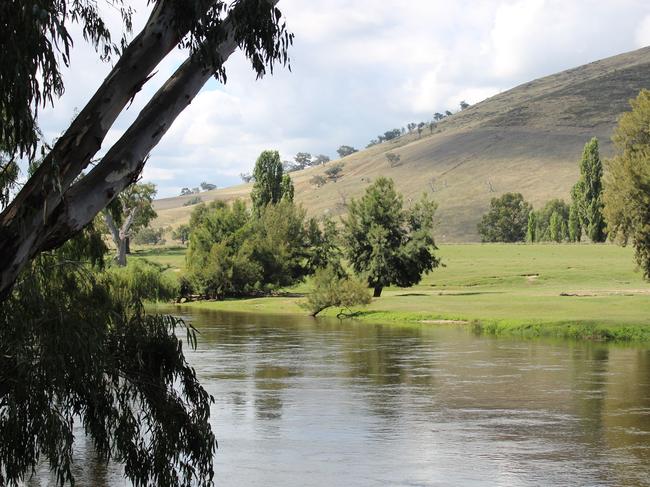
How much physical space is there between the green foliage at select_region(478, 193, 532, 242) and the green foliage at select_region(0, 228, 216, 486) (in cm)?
13512

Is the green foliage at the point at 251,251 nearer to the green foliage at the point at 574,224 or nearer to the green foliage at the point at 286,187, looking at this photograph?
the green foliage at the point at 286,187

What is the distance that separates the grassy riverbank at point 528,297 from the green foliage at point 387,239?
1705 millimetres

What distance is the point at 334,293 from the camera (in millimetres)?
58969

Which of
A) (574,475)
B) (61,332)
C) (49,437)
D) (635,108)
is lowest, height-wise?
(574,475)

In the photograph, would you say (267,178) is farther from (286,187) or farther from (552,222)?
(552,222)

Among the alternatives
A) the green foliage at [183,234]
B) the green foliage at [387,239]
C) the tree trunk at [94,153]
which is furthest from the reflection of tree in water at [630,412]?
the green foliage at [183,234]

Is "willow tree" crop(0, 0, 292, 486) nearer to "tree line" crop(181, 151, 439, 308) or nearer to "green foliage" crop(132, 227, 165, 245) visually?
"tree line" crop(181, 151, 439, 308)

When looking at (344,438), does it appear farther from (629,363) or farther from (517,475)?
(629,363)

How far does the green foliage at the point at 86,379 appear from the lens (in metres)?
12.2

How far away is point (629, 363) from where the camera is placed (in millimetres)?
35281

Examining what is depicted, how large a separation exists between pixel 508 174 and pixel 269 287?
102 metres

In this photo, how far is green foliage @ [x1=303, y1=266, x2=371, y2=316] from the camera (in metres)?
58.3

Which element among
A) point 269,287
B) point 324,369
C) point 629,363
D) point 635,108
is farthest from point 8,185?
point 269,287

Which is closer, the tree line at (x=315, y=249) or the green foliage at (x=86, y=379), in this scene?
the green foliage at (x=86, y=379)
